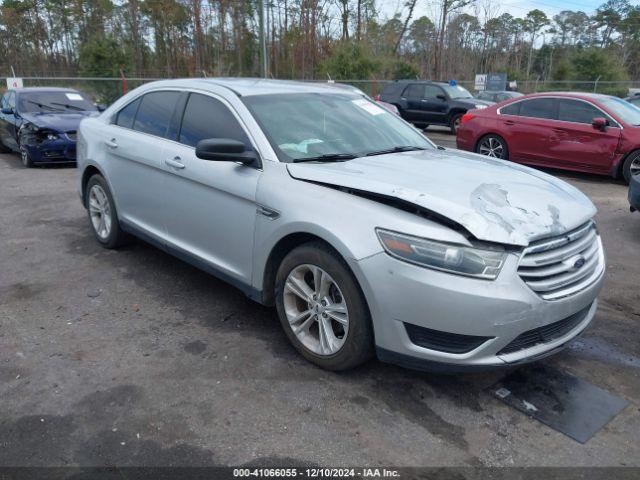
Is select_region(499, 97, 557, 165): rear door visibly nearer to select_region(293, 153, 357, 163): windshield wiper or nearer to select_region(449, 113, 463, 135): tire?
select_region(449, 113, 463, 135): tire

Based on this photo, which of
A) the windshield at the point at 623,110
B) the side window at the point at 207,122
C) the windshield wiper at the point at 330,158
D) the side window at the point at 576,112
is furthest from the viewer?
the side window at the point at 576,112

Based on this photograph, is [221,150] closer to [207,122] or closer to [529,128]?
[207,122]

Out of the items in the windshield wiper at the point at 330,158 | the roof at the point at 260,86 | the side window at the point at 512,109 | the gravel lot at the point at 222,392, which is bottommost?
the gravel lot at the point at 222,392

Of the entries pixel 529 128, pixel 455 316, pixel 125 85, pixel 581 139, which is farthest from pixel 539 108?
pixel 125 85

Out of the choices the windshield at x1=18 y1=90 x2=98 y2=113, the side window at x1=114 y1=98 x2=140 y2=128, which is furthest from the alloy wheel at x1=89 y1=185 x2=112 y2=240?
the windshield at x1=18 y1=90 x2=98 y2=113

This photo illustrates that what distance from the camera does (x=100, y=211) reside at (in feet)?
18.3

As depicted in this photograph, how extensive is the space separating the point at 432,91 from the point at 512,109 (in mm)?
7329

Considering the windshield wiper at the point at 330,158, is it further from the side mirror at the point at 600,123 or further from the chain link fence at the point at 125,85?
the chain link fence at the point at 125,85

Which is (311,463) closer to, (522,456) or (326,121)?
(522,456)

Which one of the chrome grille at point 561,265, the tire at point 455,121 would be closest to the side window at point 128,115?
the chrome grille at point 561,265

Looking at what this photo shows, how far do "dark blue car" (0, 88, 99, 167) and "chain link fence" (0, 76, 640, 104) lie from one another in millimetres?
7357

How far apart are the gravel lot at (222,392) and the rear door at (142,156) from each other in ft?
2.03

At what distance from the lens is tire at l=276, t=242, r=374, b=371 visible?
3.02 m

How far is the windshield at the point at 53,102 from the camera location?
35.3 ft
